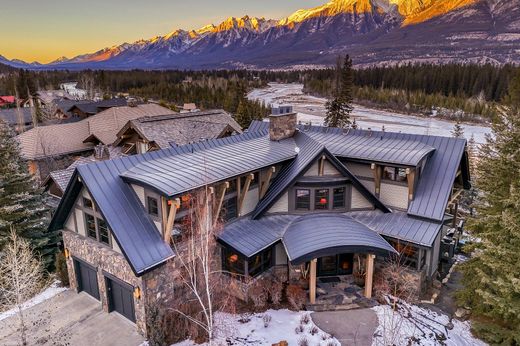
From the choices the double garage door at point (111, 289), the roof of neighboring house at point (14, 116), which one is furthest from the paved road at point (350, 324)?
the roof of neighboring house at point (14, 116)

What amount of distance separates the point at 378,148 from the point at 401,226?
4198 millimetres

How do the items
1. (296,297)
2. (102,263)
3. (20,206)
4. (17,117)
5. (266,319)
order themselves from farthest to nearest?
1. (17,117)
2. (20,206)
3. (296,297)
4. (102,263)
5. (266,319)

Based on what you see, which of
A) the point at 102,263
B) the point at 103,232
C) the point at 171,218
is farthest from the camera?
the point at 102,263

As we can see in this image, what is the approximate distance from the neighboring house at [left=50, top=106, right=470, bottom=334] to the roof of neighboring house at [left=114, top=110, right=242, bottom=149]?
626 inches

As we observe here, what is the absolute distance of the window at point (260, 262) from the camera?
632 inches

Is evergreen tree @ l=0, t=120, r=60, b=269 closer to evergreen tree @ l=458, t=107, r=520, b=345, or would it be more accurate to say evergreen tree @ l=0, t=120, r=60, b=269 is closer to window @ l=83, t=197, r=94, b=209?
window @ l=83, t=197, r=94, b=209

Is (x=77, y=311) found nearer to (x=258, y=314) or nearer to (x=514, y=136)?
(x=258, y=314)

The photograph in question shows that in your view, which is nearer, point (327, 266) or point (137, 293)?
point (137, 293)

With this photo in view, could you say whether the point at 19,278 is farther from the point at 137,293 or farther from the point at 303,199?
the point at 303,199

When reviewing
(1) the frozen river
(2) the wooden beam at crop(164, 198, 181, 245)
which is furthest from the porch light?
(1) the frozen river

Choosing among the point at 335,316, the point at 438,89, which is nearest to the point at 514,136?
the point at 335,316

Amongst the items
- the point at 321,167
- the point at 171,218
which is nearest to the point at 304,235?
the point at 321,167

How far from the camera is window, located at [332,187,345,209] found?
58.5 feet

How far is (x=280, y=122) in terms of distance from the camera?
2047 cm
